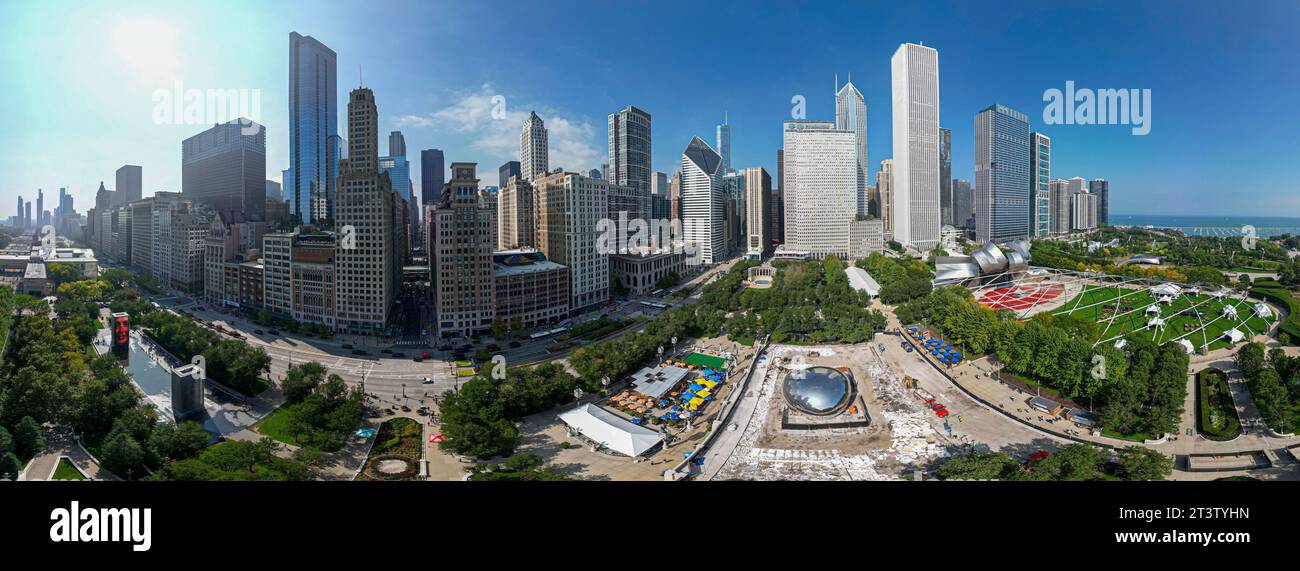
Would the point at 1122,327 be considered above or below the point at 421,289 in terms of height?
below

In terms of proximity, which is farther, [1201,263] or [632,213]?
[632,213]

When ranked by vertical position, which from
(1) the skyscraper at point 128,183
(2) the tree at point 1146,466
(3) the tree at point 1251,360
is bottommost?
(2) the tree at point 1146,466

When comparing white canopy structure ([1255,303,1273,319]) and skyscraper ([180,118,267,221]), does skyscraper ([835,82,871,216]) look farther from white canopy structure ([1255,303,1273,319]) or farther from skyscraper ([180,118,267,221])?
skyscraper ([180,118,267,221])

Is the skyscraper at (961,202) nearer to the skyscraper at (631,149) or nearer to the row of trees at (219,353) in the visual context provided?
the skyscraper at (631,149)

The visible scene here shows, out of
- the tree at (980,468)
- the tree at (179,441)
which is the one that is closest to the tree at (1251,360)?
the tree at (980,468)
